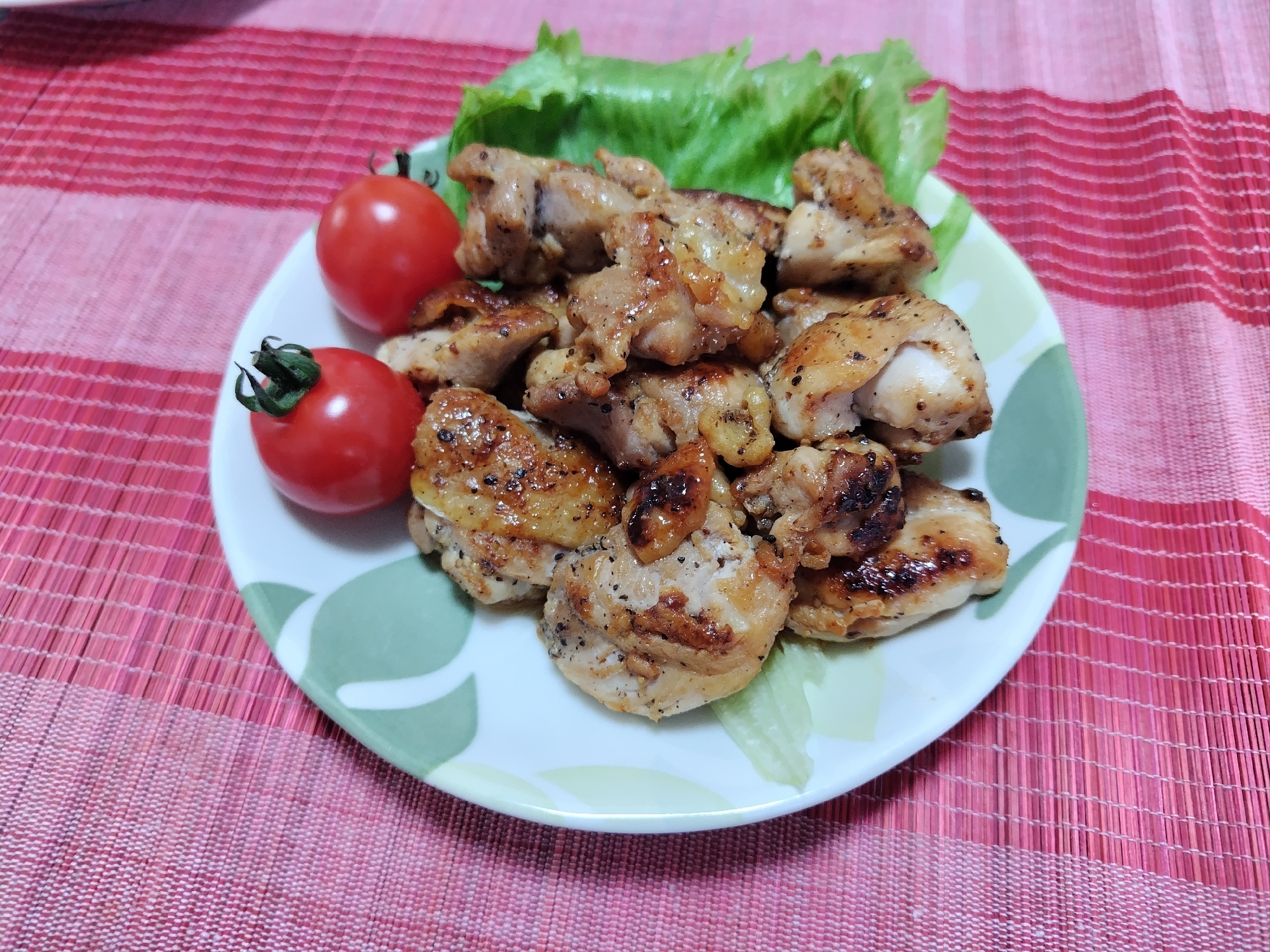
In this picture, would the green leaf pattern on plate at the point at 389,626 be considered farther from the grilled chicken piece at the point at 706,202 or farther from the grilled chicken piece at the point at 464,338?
the grilled chicken piece at the point at 706,202

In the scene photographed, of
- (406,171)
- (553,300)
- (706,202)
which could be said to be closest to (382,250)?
(406,171)

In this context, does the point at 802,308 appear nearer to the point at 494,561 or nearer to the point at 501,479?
the point at 501,479

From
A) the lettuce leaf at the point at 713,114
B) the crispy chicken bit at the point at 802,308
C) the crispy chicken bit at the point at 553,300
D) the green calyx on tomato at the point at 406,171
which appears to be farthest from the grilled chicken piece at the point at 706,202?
the green calyx on tomato at the point at 406,171

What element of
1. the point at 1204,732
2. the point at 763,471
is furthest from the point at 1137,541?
the point at 763,471

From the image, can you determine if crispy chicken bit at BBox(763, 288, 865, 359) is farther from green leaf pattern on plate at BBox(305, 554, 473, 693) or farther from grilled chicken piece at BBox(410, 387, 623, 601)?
green leaf pattern on plate at BBox(305, 554, 473, 693)

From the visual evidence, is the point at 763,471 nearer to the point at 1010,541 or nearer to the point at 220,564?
the point at 1010,541
